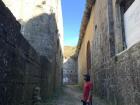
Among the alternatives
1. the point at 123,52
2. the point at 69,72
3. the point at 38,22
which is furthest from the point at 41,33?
the point at 69,72

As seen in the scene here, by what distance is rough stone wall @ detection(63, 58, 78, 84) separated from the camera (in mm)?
34031

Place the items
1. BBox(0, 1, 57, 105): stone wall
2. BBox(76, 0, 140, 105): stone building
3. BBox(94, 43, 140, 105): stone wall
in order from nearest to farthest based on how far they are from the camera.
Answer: BBox(0, 1, 57, 105): stone wall
BBox(94, 43, 140, 105): stone wall
BBox(76, 0, 140, 105): stone building

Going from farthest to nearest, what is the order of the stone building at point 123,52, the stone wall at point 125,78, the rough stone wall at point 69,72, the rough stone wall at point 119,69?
the rough stone wall at point 69,72 < the stone building at point 123,52 < the rough stone wall at point 119,69 < the stone wall at point 125,78

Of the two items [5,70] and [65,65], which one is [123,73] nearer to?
[5,70]

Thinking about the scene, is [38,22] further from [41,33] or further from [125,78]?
[125,78]

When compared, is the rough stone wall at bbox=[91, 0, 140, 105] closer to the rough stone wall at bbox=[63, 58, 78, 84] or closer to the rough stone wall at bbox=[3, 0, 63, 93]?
the rough stone wall at bbox=[3, 0, 63, 93]

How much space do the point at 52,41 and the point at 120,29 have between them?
352 cm

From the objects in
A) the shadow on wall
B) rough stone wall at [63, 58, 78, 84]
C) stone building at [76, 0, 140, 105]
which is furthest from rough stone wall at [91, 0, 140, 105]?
rough stone wall at [63, 58, 78, 84]

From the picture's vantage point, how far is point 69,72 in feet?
113

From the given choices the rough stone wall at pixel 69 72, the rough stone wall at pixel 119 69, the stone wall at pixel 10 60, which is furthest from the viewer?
the rough stone wall at pixel 69 72

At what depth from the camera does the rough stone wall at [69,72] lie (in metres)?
34.0

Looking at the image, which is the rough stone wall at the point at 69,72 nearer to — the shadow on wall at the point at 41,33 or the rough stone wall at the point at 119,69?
the shadow on wall at the point at 41,33

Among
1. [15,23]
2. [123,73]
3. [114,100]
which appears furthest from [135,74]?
[15,23]

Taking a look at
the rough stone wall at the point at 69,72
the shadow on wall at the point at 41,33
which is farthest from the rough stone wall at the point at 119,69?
the rough stone wall at the point at 69,72
